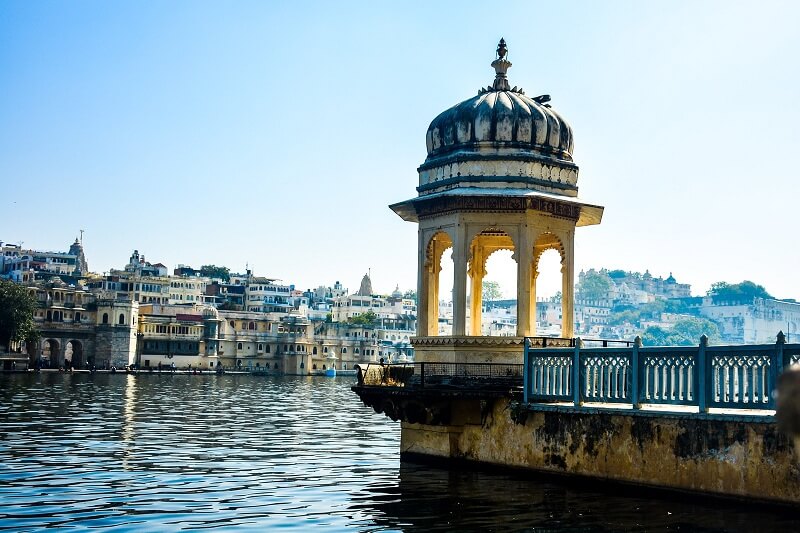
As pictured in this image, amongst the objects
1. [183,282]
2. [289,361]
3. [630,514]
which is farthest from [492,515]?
[183,282]

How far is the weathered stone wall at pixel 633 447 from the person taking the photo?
1265 centimetres

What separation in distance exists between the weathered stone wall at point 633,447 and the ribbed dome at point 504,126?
4983 mm

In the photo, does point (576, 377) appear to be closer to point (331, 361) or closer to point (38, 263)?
point (331, 361)

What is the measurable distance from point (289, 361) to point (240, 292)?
30.0 meters

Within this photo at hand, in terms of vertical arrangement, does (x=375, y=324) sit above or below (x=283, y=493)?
above

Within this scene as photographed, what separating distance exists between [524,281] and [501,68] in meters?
4.47

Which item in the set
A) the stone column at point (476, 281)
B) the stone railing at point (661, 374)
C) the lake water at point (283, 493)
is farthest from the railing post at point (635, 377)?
the stone column at point (476, 281)

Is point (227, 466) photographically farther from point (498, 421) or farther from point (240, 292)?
point (240, 292)

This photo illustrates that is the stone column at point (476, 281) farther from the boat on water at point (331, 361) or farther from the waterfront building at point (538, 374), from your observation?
the boat on water at point (331, 361)

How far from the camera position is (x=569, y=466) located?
15445 millimetres

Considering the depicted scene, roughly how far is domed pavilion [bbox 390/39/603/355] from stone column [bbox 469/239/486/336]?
134 centimetres

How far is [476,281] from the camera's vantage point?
2114 centimetres

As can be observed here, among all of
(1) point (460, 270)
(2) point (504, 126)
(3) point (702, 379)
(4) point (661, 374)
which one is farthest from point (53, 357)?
(3) point (702, 379)

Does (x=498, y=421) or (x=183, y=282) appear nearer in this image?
(x=498, y=421)
